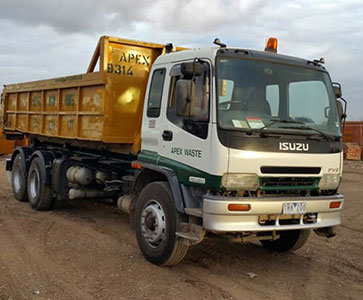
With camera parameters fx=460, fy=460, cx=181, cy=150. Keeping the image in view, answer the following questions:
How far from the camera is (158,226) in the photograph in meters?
5.60

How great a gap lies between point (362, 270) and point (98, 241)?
3733 mm

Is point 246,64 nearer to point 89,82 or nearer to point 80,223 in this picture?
point 89,82

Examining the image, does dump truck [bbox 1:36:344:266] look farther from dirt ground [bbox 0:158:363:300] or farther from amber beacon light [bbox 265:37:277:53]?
dirt ground [bbox 0:158:363:300]

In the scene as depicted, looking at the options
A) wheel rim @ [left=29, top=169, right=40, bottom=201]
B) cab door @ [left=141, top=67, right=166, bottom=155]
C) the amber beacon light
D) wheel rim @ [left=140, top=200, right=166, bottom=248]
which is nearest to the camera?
wheel rim @ [left=140, top=200, right=166, bottom=248]

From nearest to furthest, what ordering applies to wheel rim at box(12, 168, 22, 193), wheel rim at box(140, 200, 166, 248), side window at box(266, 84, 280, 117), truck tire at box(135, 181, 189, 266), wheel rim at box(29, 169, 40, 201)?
side window at box(266, 84, 280, 117) < truck tire at box(135, 181, 189, 266) < wheel rim at box(140, 200, 166, 248) < wheel rim at box(29, 169, 40, 201) < wheel rim at box(12, 168, 22, 193)

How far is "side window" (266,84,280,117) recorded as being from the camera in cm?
530

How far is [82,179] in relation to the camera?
8.11 meters

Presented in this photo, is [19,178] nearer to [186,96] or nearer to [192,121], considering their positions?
[192,121]

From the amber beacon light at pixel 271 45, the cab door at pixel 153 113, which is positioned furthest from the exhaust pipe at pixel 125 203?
the amber beacon light at pixel 271 45

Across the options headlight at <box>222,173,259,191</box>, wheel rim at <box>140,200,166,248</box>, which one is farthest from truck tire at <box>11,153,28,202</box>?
headlight at <box>222,173,259,191</box>

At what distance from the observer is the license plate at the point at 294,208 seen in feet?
16.7

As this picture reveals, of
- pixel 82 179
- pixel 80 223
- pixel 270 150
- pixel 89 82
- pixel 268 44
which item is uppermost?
pixel 268 44

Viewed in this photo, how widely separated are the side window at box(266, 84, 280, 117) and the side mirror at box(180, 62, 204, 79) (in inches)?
33.1

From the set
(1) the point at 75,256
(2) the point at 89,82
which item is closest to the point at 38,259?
(1) the point at 75,256
